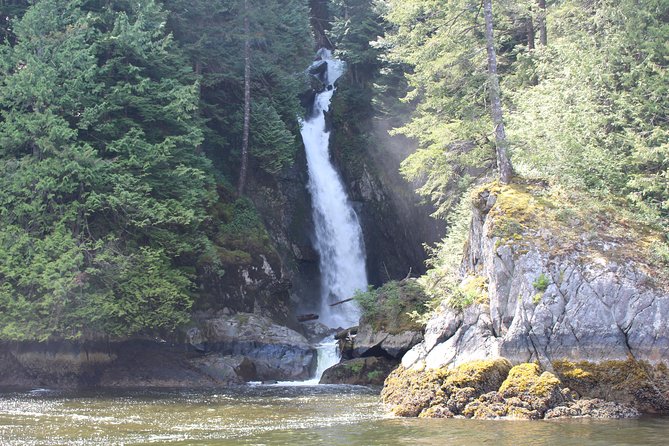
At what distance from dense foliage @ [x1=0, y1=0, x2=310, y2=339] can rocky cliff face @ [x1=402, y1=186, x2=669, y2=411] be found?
10214 mm

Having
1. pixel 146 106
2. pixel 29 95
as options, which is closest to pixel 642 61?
pixel 146 106

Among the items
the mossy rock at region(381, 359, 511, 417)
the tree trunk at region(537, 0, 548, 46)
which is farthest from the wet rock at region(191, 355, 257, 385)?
the tree trunk at region(537, 0, 548, 46)

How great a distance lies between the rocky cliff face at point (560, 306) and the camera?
42.3 feet

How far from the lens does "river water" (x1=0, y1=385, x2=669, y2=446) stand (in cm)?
1018

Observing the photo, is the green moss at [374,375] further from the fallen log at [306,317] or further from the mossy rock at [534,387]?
the fallen log at [306,317]

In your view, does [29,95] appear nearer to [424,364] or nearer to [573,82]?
[424,364]

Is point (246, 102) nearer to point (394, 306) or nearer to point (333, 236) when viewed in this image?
point (333, 236)

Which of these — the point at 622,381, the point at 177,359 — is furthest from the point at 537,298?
the point at 177,359

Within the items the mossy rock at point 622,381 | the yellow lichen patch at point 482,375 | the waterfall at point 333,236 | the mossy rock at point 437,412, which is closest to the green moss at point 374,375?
the yellow lichen patch at point 482,375

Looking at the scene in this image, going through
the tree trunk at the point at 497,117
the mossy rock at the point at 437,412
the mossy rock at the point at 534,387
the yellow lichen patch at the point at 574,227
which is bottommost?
the mossy rock at the point at 437,412

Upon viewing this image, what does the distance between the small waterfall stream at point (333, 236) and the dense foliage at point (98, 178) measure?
607 cm

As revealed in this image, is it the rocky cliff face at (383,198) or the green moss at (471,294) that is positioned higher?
the rocky cliff face at (383,198)

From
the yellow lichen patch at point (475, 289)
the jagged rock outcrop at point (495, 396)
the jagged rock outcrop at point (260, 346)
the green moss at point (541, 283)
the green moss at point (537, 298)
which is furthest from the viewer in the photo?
the jagged rock outcrop at point (260, 346)

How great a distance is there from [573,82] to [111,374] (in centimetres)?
1645
